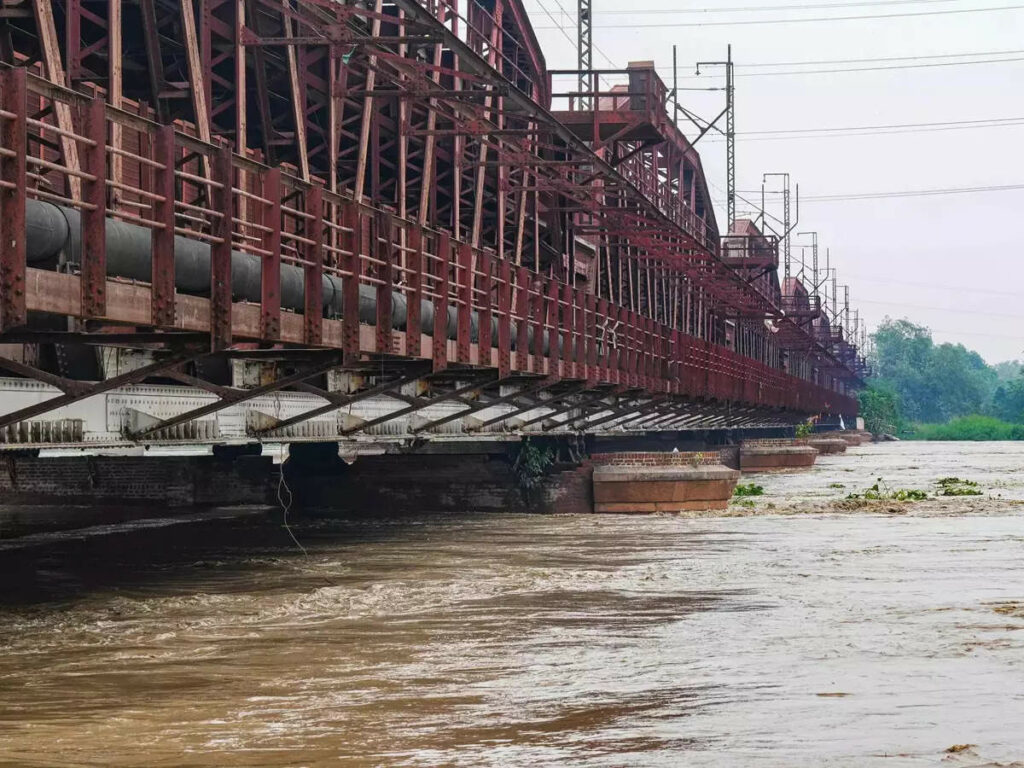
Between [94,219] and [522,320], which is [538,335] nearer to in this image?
[522,320]

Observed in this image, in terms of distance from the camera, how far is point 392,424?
2531 cm

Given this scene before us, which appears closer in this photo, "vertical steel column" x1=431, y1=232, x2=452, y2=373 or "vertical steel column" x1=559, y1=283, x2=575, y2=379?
"vertical steel column" x1=431, y1=232, x2=452, y2=373

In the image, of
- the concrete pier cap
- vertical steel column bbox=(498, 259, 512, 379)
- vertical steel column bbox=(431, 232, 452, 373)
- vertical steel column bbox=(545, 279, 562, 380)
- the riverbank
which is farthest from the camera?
the riverbank

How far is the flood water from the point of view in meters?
10.3

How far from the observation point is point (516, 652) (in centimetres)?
1419

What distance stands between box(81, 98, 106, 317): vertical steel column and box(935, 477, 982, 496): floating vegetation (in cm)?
3347

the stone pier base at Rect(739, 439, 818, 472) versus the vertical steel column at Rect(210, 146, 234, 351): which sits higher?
the vertical steel column at Rect(210, 146, 234, 351)

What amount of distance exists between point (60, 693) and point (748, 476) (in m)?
50.8

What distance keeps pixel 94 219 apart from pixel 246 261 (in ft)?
11.3

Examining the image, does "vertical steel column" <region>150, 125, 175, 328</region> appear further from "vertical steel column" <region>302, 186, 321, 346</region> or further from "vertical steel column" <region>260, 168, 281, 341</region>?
"vertical steel column" <region>302, 186, 321, 346</region>

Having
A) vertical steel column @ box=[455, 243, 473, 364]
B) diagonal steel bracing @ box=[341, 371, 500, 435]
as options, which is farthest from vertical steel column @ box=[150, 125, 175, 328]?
diagonal steel bracing @ box=[341, 371, 500, 435]

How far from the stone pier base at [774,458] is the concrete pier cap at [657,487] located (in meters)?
30.6

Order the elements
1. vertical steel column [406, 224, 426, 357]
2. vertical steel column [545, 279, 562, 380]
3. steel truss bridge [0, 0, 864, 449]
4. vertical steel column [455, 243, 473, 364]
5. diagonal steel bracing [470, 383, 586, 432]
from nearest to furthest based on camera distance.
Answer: steel truss bridge [0, 0, 864, 449]
vertical steel column [406, 224, 426, 357]
vertical steel column [455, 243, 473, 364]
vertical steel column [545, 279, 562, 380]
diagonal steel bracing [470, 383, 586, 432]

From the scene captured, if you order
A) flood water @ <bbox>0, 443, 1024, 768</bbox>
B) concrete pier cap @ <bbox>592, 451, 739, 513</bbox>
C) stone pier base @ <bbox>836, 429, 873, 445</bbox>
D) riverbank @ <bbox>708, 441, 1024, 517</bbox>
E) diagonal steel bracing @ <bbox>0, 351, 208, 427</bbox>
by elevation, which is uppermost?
diagonal steel bracing @ <bbox>0, 351, 208, 427</bbox>
